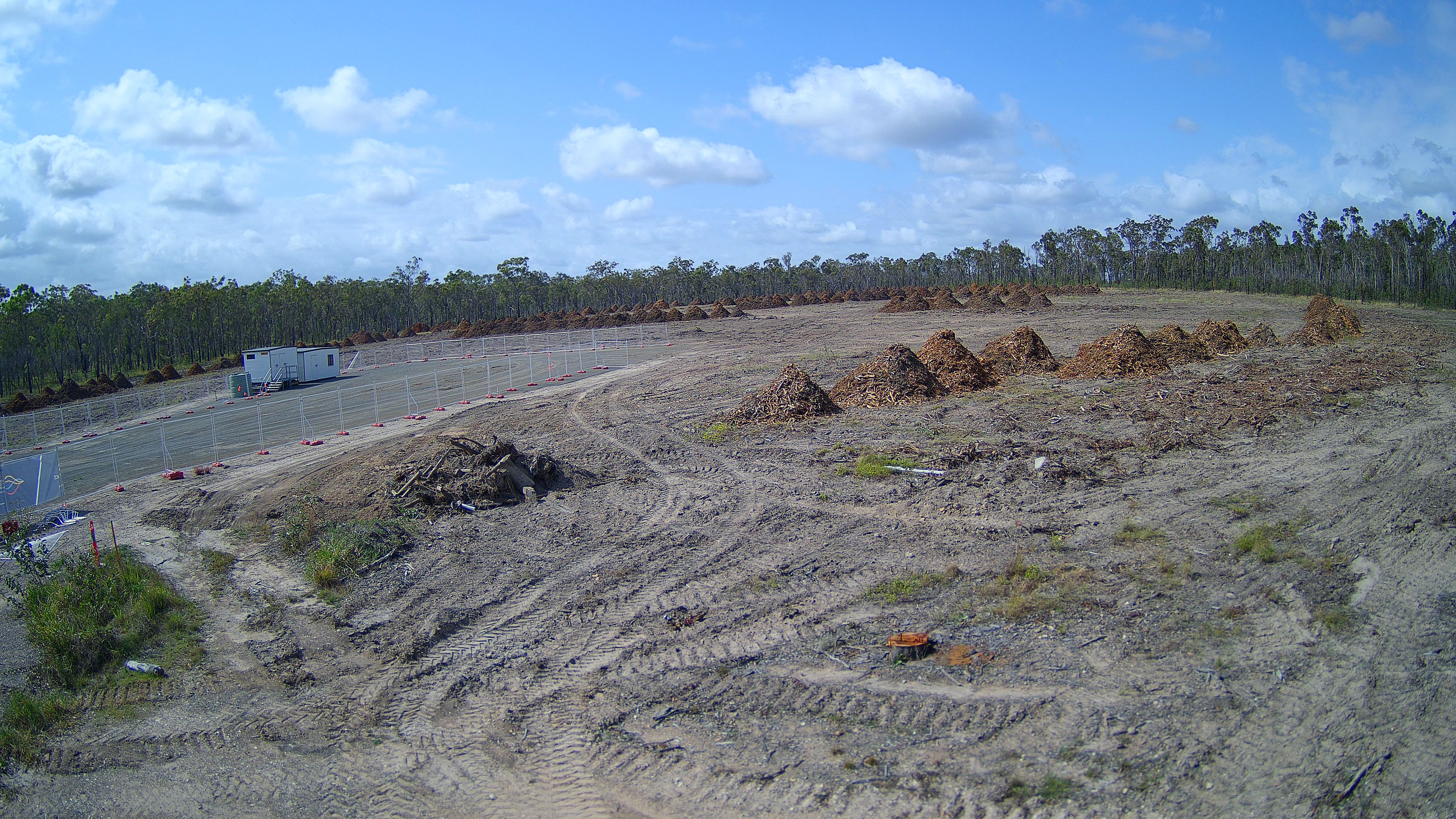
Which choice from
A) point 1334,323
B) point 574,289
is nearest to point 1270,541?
point 1334,323

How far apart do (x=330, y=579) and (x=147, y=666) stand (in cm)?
238

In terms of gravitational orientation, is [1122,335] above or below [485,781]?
above

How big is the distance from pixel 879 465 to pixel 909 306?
A: 5559 cm

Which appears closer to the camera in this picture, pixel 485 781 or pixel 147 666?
pixel 485 781

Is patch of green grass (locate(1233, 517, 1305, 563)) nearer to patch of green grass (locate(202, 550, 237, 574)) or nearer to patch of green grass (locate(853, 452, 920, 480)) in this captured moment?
patch of green grass (locate(853, 452, 920, 480))

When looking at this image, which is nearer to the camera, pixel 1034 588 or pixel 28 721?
pixel 28 721

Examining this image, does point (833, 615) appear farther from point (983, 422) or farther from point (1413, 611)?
point (983, 422)

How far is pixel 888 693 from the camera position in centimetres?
682

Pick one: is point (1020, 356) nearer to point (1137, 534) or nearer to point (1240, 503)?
point (1240, 503)

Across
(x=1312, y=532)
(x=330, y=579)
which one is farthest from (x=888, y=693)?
(x=330, y=579)

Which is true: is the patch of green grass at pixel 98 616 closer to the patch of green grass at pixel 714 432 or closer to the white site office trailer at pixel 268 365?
the patch of green grass at pixel 714 432

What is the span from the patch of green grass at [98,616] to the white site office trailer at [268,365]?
32653 mm

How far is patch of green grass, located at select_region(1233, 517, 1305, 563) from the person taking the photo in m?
8.96

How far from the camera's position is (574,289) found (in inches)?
4727
